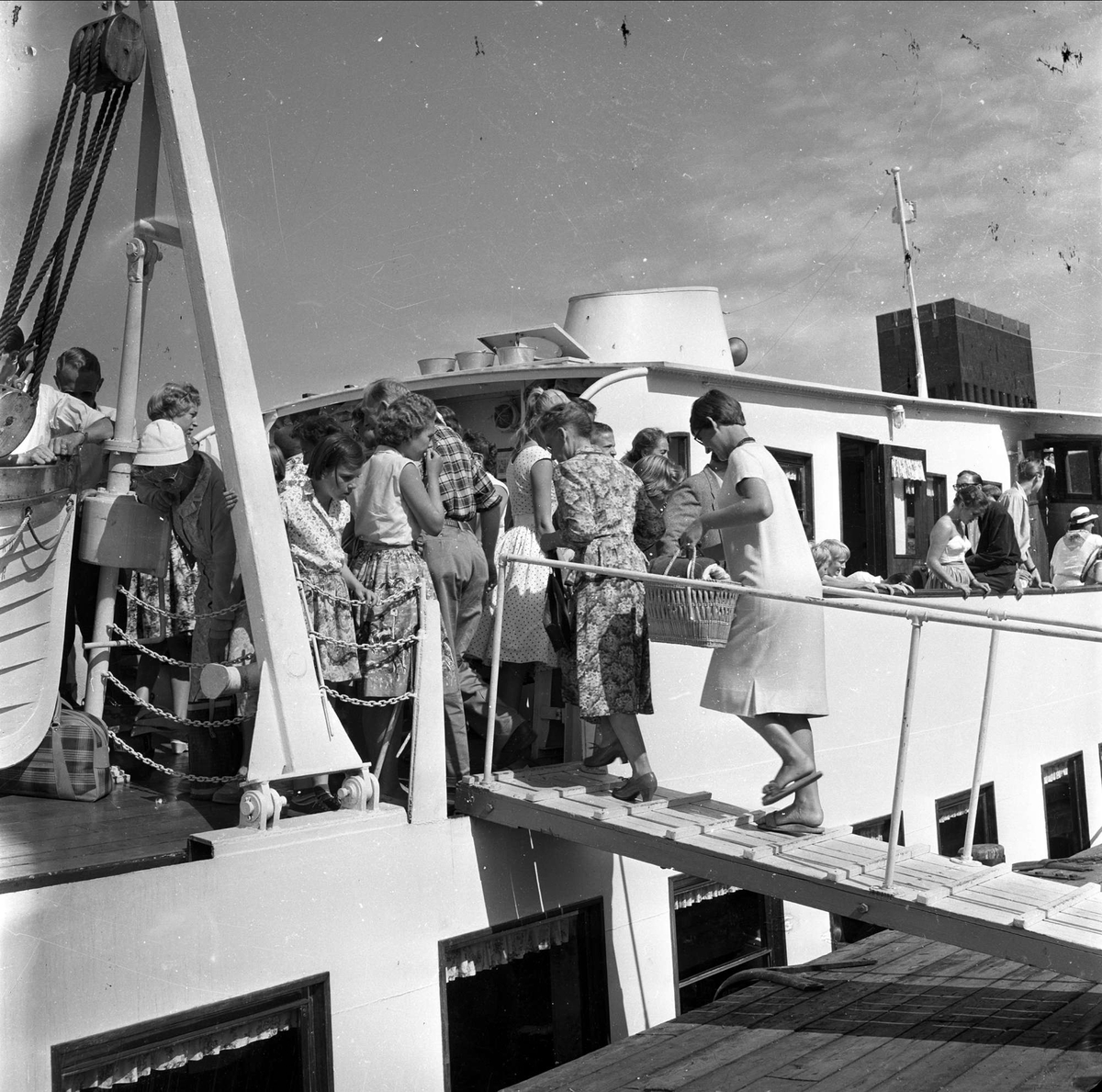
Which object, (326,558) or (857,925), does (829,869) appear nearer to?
(326,558)

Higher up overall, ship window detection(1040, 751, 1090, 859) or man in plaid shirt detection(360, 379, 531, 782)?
man in plaid shirt detection(360, 379, 531, 782)

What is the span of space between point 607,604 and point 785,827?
114 centimetres

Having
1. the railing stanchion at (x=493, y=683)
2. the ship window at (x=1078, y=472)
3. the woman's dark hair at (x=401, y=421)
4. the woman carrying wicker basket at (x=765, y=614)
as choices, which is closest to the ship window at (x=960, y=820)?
the woman carrying wicker basket at (x=765, y=614)

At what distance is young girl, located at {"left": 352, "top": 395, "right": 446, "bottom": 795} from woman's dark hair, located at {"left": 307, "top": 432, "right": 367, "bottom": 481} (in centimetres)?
10

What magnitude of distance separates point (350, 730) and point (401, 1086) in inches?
61.0

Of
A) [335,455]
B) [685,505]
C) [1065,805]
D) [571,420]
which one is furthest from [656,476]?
[1065,805]

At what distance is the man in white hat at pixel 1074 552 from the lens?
11000mm

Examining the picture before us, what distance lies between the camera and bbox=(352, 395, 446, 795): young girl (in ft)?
15.1

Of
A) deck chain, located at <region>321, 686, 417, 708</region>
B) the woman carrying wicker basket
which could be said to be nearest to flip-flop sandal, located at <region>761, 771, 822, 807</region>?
the woman carrying wicker basket

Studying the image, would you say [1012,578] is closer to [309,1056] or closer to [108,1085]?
[309,1056]

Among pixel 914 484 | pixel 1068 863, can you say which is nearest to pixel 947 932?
pixel 1068 863

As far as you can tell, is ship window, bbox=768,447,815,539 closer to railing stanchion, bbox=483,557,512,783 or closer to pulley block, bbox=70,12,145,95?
railing stanchion, bbox=483,557,512,783

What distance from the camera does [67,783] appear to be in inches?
183

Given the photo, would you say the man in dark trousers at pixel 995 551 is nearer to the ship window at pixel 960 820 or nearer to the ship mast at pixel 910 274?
the ship window at pixel 960 820
